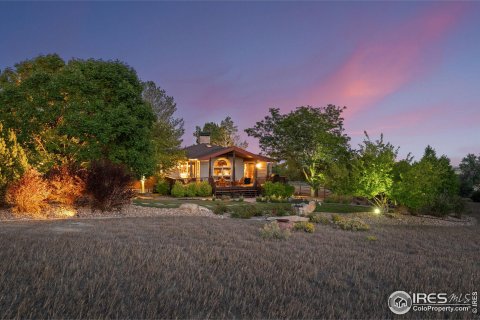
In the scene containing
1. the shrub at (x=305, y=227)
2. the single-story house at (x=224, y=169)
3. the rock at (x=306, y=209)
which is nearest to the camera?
the shrub at (x=305, y=227)

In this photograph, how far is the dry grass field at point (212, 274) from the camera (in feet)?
13.3

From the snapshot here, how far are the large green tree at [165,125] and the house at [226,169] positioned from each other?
6.54 feet

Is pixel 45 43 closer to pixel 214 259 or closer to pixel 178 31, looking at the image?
pixel 178 31

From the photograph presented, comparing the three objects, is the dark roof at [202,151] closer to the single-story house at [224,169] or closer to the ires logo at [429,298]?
the single-story house at [224,169]

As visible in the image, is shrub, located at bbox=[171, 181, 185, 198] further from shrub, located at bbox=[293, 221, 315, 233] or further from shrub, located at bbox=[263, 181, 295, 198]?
shrub, located at bbox=[293, 221, 315, 233]

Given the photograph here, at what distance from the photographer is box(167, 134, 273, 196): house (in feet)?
99.3

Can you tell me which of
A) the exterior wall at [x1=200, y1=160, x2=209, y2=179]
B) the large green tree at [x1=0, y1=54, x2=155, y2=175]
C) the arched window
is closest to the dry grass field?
the large green tree at [x1=0, y1=54, x2=155, y2=175]

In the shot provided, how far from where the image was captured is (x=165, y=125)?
30.6m

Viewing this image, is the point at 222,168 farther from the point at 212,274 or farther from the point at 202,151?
the point at 212,274

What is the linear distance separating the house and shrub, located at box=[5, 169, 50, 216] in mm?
16309

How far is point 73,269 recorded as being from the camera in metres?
5.30

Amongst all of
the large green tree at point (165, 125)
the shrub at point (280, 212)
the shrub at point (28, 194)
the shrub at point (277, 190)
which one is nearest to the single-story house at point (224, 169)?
the large green tree at point (165, 125)

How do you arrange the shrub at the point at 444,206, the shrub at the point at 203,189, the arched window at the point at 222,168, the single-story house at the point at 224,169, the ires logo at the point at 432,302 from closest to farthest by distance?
the ires logo at the point at 432,302
the shrub at the point at 444,206
the shrub at the point at 203,189
the single-story house at the point at 224,169
the arched window at the point at 222,168

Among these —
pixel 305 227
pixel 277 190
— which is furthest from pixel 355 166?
pixel 277 190
